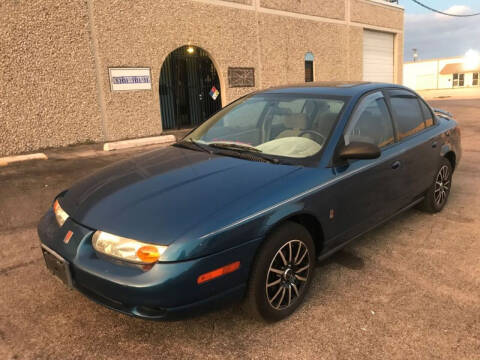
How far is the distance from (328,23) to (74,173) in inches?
523

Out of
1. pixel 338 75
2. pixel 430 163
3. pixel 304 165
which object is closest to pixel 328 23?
pixel 338 75

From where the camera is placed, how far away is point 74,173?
7051 mm

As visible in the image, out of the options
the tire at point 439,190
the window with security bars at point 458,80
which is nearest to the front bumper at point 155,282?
the tire at point 439,190

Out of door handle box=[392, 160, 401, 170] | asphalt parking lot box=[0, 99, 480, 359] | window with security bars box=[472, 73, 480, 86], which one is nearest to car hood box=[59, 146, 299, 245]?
asphalt parking lot box=[0, 99, 480, 359]

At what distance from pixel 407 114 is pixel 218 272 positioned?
9.48 feet

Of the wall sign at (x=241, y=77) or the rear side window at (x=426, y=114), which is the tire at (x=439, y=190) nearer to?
the rear side window at (x=426, y=114)

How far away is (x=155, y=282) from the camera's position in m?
2.10

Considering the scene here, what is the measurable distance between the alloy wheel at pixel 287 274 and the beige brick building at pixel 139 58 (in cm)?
843

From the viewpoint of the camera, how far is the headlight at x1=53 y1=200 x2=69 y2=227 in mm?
2655

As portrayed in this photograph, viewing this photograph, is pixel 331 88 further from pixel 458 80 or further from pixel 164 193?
pixel 458 80

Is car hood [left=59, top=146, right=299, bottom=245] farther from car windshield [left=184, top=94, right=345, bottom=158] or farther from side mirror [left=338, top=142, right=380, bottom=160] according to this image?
side mirror [left=338, top=142, right=380, bottom=160]

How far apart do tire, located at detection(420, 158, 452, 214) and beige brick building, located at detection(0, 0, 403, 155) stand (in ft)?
27.3

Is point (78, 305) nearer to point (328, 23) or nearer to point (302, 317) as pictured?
point (302, 317)

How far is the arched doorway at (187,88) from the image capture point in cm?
1367
